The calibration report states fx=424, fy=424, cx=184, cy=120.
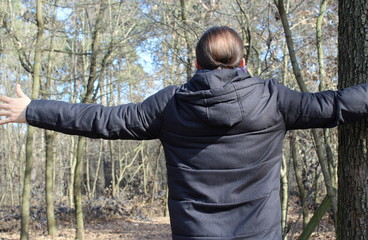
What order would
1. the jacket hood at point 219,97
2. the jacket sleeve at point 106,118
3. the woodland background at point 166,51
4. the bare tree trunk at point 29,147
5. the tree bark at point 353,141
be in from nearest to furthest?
the jacket hood at point 219,97 → the jacket sleeve at point 106,118 → the tree bark at point 353,141 → the woodland background at point 166,51 → the bare tree trunk at point 29,147

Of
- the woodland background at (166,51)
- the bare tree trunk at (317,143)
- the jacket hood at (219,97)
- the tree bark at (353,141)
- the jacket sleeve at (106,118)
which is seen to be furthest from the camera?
the woodland background at (166,51)

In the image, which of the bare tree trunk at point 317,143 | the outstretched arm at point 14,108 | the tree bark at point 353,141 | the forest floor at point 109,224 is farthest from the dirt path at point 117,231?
the outstretched arm at point 14,108

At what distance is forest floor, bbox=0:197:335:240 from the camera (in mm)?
A: 11078

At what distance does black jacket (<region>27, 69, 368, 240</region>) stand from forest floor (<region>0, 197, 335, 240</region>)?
7.57 metres

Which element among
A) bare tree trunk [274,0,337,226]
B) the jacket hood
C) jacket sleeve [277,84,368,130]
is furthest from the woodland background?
the jacket hood

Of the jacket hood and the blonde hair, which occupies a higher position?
the blonde hair

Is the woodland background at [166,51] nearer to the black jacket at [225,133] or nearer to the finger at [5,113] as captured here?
the black jacket at [225,133]

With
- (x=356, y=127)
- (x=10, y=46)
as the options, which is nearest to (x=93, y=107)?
(x=356, y=127)

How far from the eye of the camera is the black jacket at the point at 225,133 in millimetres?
1763

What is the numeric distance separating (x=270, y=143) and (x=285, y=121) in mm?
118

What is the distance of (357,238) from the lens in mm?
2328

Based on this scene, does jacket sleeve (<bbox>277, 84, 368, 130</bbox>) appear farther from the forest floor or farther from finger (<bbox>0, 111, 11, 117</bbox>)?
the forest floor

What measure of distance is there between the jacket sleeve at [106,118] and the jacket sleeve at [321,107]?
506 millimetres

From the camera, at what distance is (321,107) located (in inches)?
72.2
